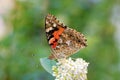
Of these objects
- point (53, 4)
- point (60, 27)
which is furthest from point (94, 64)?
point (60, 27)

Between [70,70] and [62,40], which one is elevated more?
[62,40]

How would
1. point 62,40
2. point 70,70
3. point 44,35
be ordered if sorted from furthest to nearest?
1. point 44,35
2. point 62,40
3. point 70,70

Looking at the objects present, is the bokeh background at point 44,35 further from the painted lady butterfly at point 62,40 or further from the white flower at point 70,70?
the white flower at point 70,70

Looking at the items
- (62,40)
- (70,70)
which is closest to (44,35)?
(62,40)

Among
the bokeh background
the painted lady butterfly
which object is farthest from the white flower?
the bokeh background

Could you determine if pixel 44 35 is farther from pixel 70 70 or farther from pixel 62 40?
pixel 70 70

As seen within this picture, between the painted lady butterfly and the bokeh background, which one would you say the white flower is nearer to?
the painted lady butterfly
